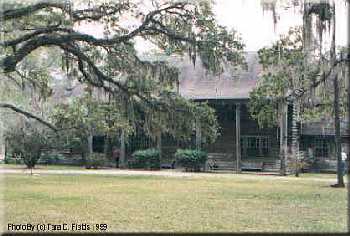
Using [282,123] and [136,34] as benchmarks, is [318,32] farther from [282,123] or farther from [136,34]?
[282,123]

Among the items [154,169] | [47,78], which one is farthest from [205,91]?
[47,78]

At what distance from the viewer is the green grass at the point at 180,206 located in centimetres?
1100

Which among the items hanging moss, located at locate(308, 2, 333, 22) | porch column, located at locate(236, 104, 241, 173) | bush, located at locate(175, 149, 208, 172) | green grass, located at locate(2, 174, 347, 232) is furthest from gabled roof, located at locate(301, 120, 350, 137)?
hanging moss, located at locate(308, 2, 333, 22)

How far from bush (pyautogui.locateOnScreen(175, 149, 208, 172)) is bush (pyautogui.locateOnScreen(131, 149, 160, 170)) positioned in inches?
64.3

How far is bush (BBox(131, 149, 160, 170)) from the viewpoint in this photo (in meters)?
34.4

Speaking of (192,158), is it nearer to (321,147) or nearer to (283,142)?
(283,142)

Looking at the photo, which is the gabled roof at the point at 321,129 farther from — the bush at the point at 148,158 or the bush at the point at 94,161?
the bush at the point at 94,161

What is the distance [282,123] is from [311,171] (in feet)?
11.8

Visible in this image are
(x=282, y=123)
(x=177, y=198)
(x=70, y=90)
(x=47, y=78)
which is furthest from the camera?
(x=70, y=90)

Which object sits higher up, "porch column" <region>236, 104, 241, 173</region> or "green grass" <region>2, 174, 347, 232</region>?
"porch column" <region>236, 104, 241, 173</region>

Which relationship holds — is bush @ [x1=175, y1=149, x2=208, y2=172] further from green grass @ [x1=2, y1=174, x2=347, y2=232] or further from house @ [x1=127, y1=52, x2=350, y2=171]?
green grass @ [x1=2, y1=174, x2=347, y2=232]

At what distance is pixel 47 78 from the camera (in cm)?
2531

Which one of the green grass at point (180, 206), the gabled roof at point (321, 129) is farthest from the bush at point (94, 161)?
the green grass at point (180, 206)

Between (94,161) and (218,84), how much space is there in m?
8.06
